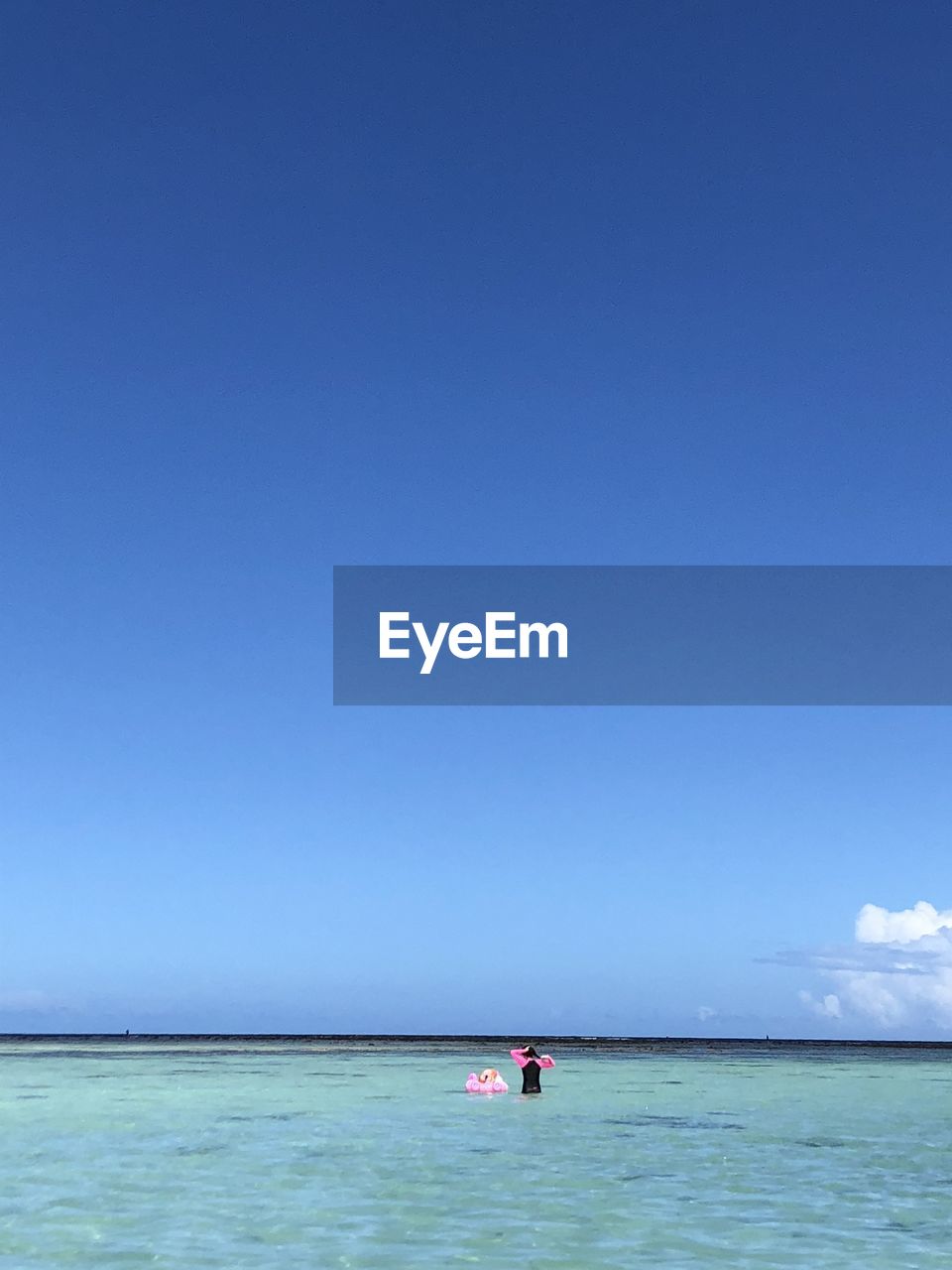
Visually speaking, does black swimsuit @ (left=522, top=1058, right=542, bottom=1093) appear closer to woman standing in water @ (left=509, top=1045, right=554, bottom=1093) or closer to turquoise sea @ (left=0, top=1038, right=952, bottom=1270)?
woman standing in water @ (left=509, top=1045, right=554, bottom=1093)

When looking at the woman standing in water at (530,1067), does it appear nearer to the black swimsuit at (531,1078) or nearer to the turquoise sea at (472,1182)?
the black swimsuit at (531,1078)

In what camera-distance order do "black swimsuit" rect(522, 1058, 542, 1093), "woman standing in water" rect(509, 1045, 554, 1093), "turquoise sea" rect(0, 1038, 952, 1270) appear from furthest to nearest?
"black swimsuit" rect(522, 1058, 542, 1093) < "woman standing in water" rect(509, 1045, 554, 1093) < "turquoise sea" rect(0, 1038, 952, 1270)

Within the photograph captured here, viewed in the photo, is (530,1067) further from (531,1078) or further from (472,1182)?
(472,1182)

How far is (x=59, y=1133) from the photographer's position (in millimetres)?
32938

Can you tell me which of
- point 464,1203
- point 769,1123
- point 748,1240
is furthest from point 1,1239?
point 769,1123

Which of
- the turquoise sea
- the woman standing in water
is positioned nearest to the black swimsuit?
the woman standing in water

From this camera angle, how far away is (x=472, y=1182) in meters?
24.2

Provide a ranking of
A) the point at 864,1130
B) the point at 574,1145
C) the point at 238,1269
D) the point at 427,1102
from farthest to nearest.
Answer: the point at 427,1102 < the point at 864,1130 < the point at 574,1145 < the point at 238,1269

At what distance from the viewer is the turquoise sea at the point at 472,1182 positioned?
58.7 feet

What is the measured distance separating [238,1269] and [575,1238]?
15.9 feet

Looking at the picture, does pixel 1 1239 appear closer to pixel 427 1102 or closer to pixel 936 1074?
pixel 427 1102

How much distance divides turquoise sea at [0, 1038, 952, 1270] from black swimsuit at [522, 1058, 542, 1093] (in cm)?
157

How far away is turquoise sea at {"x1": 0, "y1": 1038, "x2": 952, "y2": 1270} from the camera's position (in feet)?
58.7

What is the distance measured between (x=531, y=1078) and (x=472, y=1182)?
80.5 ft
